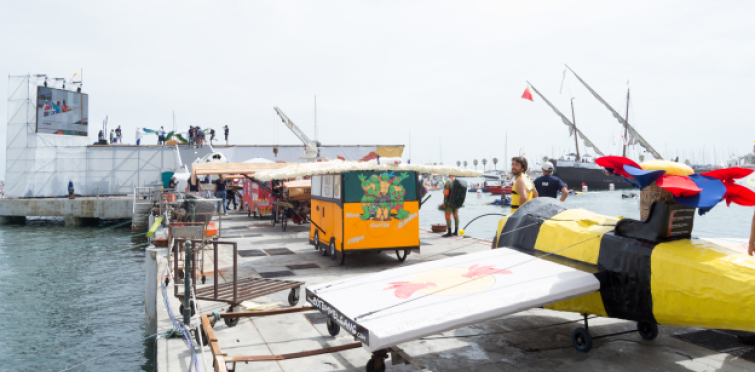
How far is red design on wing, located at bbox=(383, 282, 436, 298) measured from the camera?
496 centimetres

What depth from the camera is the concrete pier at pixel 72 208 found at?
118 feet

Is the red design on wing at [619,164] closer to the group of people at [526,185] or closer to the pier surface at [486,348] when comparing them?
the pier surface at [486,348]

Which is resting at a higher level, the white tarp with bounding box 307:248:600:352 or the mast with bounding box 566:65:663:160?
the mast with bounding box 566:65:663:160

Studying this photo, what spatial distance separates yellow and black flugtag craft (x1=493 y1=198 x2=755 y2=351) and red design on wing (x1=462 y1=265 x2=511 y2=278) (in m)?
0.73

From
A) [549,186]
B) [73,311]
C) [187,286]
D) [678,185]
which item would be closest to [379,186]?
[549,186]

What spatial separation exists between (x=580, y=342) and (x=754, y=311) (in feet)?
5.78

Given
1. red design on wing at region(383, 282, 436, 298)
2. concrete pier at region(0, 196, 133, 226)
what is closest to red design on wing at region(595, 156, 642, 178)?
red design on wing at region(383, 282, 436, 298)

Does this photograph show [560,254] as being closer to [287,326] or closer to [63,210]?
[287,326]

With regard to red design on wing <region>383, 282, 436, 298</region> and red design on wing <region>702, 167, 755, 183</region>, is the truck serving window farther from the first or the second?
red design on wing <region>702, 167, 755, 183</region>

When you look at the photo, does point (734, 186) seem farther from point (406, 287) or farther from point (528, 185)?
point (528, 185)

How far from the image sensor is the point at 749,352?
17.6 ft

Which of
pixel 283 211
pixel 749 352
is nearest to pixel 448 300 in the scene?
pixel 749 352

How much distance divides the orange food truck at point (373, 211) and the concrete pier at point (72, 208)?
29.9 meters

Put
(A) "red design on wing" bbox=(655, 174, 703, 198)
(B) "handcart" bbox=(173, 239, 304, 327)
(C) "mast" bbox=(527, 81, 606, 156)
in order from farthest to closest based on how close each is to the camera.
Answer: (C) "mast" bbox=(527, 81, 606, 156), (B) "handcart" bbox=(173, 239, 304, 327), (A) "red design on wing" bbox=(655, 174, 703, 198)
